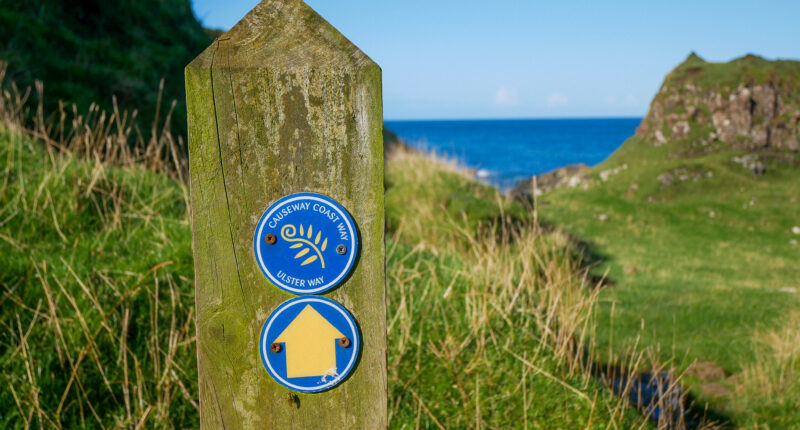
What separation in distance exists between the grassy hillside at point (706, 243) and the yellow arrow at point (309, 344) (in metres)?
2.17

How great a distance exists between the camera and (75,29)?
→ 8680 mm

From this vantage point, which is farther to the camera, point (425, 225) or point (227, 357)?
point (425, 225)

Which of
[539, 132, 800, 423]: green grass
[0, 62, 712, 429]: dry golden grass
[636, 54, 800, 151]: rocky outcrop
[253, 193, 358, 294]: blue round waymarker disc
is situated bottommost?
[539, 132, 800, 423]: green grass

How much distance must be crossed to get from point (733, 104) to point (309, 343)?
1863cm

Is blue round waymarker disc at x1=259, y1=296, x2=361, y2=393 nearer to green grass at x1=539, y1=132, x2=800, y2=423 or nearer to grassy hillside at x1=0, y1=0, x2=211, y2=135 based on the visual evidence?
green grass at x1=539, y1=132, x2=800, y2=423

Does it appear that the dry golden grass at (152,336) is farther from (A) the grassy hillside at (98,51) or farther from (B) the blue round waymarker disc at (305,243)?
(A) the grassy hillside at (98,51)

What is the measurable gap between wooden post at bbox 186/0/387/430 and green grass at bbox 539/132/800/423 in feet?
6.97

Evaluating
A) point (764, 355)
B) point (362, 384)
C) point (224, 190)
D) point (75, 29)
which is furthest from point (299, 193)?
point (75, 29)

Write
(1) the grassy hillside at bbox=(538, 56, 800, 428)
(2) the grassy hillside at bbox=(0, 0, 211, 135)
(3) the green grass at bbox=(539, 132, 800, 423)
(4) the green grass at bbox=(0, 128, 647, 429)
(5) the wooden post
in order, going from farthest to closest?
(2) the grassy hillside at bbox=(0, 0, 211, 135) < (3) the green grass at bbox=(539, 132, 800, 423) < (1) the grassy hillside at bbox=(538, 56, 800, 428) < (4) the green grass at bbox=(0, 128, 647, 429) < (5) the wooden post

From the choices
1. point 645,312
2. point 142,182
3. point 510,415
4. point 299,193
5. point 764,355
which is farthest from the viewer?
point 645,312

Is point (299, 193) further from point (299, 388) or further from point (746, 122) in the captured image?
point (746, 122)

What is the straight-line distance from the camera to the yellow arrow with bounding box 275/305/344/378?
1066 mm

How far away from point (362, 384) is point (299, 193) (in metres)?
0.38

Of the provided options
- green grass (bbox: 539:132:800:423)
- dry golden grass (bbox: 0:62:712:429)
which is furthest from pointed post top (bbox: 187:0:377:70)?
green grass (bbox: 539:132:800:423)
